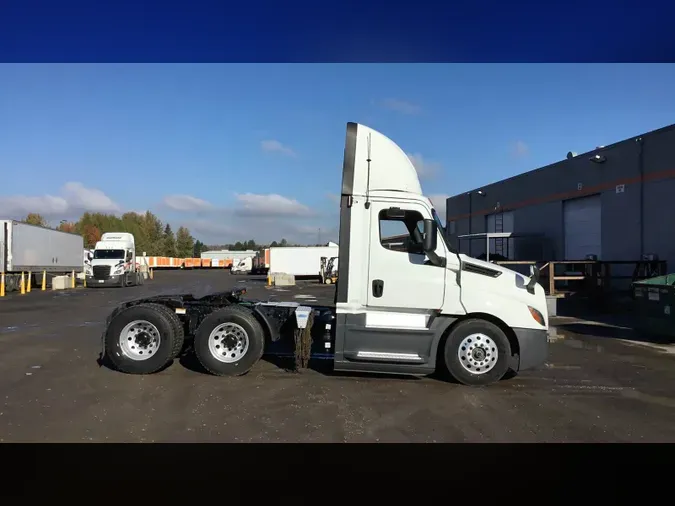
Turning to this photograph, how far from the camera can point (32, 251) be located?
32.4 meters

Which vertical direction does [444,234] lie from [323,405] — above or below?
above

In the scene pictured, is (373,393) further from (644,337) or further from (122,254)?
(122,254)

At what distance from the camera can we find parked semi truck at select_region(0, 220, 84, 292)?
2953 cm

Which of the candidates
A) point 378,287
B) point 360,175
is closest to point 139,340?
point 378,287

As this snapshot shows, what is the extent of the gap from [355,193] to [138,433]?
4.24m

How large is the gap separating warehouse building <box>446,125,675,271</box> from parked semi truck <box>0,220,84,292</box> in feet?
94.3

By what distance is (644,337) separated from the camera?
12.9m

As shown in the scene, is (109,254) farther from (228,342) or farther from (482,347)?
(482,347)

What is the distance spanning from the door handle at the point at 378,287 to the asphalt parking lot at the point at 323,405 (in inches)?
53.0

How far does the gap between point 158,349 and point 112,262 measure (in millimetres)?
27456

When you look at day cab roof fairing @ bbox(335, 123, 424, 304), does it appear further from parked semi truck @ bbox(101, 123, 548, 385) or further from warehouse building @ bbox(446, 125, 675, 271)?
warehouse building @ bbox(446, 125, 675, 271)

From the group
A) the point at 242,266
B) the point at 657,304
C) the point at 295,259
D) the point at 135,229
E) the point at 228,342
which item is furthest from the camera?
the point at 135,229
